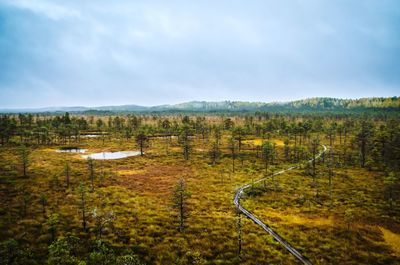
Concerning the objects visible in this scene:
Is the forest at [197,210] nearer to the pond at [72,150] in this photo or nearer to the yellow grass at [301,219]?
the yellow grass at [301,219]

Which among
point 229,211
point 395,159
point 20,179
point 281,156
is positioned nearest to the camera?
point 229,211

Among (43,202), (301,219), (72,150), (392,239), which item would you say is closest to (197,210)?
(301,219)

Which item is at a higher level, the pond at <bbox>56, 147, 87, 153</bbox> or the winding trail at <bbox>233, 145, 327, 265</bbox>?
the pond at <bbox>56, 147, 87, 153</bbox>

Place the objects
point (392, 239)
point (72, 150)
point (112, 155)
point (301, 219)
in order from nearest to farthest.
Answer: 1. point (392, 239)
2. point (301, 219)
3. point (112, 155)
4. point (72, 150)

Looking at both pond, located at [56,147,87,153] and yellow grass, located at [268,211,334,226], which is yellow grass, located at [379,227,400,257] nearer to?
yellow grass, located at [268,211,334,226]

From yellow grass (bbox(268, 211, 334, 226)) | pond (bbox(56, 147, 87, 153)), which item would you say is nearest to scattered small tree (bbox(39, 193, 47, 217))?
yellow grass (bbox(268, 211, 334, 226))

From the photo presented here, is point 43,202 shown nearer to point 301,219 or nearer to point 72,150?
point 301,219

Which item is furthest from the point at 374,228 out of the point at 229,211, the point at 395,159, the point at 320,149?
the point at 320,149

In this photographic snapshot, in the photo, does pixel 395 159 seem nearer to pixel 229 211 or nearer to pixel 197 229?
pixel 229 211
